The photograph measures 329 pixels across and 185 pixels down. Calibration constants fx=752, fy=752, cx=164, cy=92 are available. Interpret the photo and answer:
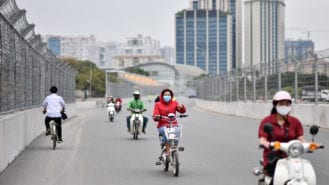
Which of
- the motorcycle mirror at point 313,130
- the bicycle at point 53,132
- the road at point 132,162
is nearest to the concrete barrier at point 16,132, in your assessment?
the road at point 132,162

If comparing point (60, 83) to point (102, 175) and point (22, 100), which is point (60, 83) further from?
point (102, 175)

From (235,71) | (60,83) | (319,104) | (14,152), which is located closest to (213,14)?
(235,71)

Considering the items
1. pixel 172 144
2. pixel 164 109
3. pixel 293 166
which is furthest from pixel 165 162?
pixel 293 166

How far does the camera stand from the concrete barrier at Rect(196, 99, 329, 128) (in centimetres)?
2800

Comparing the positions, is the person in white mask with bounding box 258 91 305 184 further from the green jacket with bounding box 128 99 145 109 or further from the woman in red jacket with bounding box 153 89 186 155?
the green jacket with bounding box 128 99 145 109

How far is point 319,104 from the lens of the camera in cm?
2881

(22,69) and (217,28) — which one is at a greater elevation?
(217,28)

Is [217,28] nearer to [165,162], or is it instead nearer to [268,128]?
[165,162]

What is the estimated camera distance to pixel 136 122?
24.2 metres

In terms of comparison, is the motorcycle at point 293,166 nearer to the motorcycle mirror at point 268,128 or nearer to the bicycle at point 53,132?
the motorcycle mirror at point 268,128

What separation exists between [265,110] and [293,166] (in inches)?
1159

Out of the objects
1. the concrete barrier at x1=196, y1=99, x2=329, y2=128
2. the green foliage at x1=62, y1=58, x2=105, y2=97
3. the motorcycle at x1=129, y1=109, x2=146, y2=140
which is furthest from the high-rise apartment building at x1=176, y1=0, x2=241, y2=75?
the motorcycle at x1=129, y1=109, x2=146, y2=140

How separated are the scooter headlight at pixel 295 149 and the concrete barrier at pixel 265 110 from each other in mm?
20421

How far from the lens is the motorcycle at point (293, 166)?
7430mm
